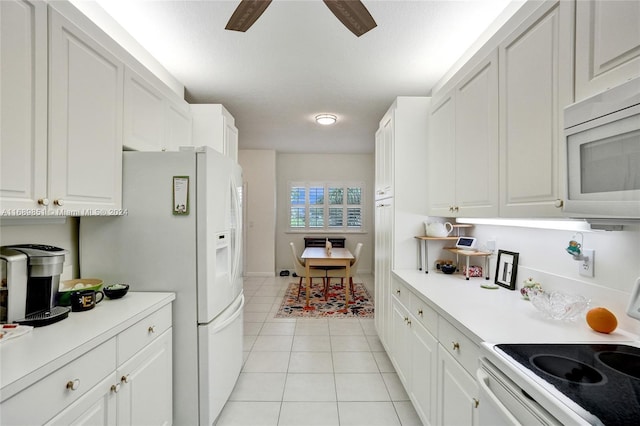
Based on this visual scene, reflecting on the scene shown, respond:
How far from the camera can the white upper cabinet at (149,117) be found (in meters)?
1.82

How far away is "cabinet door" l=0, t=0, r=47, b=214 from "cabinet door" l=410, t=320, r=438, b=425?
2.03 metres

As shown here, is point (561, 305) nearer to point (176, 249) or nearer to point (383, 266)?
point (383, 266)

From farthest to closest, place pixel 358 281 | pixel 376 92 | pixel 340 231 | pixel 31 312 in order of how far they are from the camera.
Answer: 1. pixel 340 231
2. pixel 358 281
3. pixel 376 92
4. pixel 31 312

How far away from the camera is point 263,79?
291 centimetres

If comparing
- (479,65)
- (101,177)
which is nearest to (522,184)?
(479,65)

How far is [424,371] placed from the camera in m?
1.70

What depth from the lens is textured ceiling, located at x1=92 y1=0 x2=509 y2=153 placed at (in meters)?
1.93

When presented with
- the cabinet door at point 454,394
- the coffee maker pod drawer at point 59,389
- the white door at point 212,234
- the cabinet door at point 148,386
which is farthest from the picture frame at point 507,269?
the coffee maker pod drawer at point 59,389

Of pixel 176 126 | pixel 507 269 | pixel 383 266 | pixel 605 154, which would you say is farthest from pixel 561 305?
pixel 176 126

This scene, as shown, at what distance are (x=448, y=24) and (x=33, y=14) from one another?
235 cm

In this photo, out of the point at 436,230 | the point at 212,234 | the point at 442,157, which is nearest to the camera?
the point at 212,234

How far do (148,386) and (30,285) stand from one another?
2.38 ft

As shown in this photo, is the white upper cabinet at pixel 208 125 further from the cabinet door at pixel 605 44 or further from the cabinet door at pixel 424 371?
the cabinet door at pixel 605 44

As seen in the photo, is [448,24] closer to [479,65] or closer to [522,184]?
[479,65]
